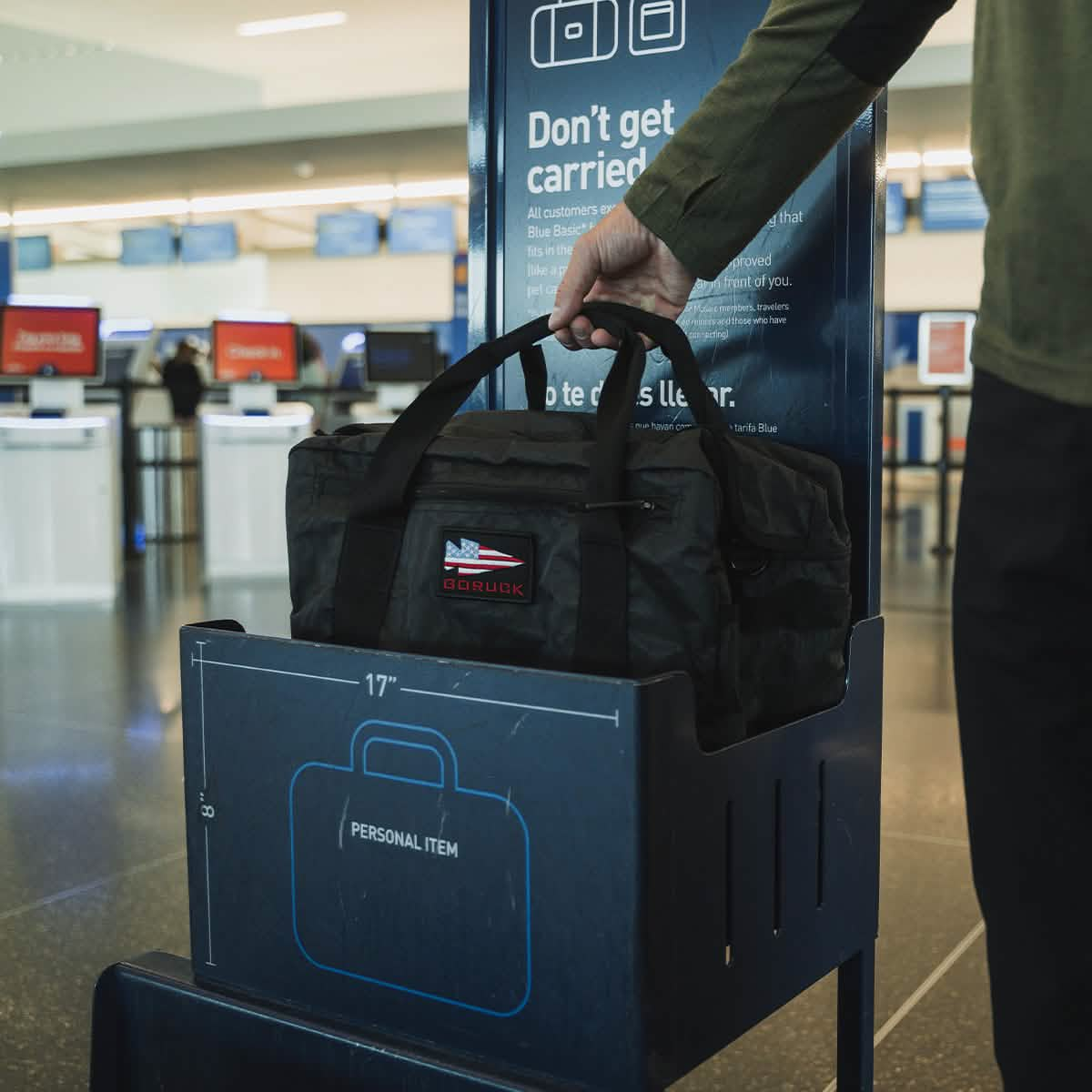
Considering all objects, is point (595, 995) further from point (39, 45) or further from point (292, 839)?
point (39, 45)

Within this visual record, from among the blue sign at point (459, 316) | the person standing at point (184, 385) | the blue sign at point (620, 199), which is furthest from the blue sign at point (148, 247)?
the blue sign at point (620, 199)

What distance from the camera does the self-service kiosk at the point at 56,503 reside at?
5645mm

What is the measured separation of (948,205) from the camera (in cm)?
1096

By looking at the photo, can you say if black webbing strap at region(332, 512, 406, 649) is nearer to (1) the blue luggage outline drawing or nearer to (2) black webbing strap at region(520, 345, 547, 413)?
(1) the blue luggage outline drawing

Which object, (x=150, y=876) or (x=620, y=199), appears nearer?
(x=620, y=199)

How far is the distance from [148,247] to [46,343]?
8.35 m

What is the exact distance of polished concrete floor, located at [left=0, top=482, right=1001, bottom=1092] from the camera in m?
1.54

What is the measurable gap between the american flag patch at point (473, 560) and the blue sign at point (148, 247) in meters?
13.8

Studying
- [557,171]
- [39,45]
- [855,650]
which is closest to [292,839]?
[855,650]

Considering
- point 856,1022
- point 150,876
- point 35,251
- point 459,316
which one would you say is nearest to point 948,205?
point 459,316

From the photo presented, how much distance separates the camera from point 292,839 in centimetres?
106

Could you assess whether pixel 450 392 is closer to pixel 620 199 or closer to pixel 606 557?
pixel 606 557

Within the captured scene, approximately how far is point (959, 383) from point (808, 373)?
649cm

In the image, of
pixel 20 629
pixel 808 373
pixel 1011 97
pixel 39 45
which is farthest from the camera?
pixel 39 45
